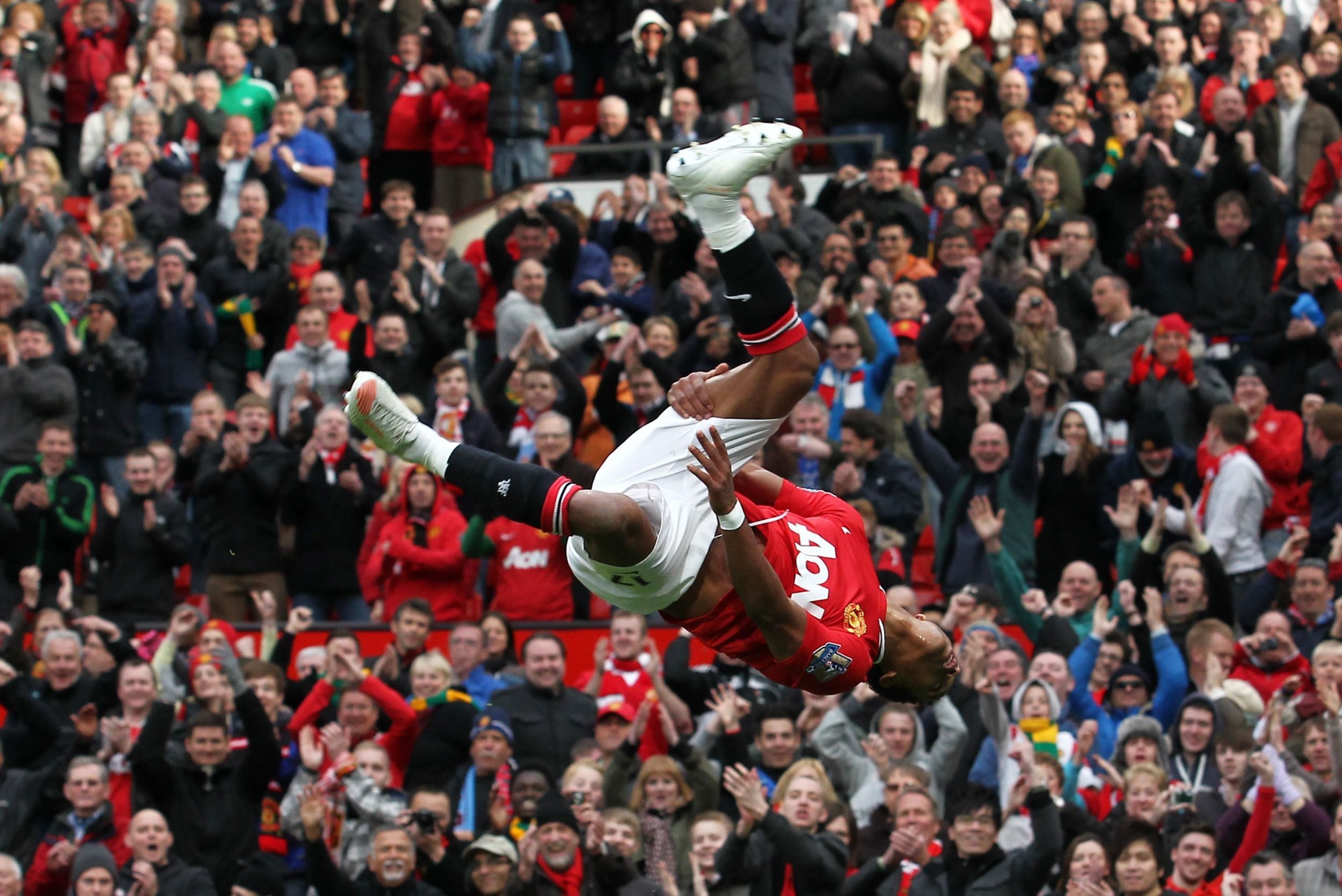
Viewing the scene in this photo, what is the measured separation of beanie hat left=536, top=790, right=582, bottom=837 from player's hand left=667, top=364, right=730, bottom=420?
322 centimetres

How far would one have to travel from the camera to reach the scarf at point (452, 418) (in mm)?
13914

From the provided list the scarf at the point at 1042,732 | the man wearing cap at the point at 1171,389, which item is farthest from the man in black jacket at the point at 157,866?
the man wearing cap at the point at 1171,389

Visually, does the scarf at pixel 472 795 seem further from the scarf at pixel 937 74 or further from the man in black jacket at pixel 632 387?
the scarf at pixel 937 74

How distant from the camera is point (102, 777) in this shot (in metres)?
11.6

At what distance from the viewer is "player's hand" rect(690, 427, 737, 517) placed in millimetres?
7355

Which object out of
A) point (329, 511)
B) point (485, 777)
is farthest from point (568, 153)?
point (485, 777)

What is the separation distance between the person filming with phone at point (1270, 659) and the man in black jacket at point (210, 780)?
5080 millimetres

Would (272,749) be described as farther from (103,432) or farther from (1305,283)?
(1305,283)

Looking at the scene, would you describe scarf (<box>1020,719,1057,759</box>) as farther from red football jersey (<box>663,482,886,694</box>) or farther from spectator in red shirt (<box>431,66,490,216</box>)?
spectator in red shirt (<box>431,66,490,216</box>)

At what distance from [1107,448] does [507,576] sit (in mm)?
3794

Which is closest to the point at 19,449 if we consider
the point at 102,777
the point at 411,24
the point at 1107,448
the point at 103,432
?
the point at 103,432

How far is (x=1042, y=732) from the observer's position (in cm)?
1119

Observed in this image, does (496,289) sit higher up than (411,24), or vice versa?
(411,24)

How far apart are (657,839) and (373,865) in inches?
54.7
